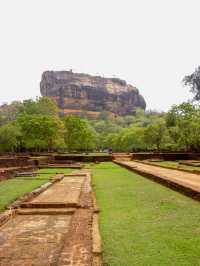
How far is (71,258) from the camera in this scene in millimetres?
3654

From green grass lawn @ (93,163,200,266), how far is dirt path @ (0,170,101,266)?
0.95 feet

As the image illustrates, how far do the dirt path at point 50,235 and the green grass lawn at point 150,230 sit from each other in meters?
0.29

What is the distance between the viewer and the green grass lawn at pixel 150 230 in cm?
366

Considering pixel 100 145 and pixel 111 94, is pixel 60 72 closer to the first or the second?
pixel 111 94

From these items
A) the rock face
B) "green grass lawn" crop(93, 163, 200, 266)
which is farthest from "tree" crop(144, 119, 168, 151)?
the rock face

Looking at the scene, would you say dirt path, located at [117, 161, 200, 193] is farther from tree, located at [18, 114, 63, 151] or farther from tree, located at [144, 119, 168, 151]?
tree, located at [144, 119, 168, 151]

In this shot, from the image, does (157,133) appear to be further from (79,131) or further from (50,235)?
(50,235)

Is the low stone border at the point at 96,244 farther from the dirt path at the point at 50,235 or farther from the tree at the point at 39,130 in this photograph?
the tree at the point at 39,130

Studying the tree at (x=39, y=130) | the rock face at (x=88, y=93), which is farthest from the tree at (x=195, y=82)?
the rock face at (x=88, y=93)

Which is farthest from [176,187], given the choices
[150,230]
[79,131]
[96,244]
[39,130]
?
[79,131]

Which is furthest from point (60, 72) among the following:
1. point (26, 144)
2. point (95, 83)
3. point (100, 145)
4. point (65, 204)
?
point (65, 204)

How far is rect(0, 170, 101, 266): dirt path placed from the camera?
374 cm

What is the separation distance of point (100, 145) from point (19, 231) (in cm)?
7956

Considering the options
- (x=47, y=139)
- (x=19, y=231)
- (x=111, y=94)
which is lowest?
(x=19, y=231)
